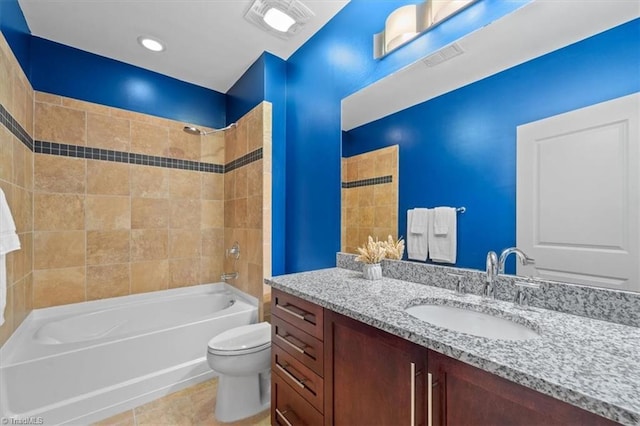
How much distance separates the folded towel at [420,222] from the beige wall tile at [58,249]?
2.62m

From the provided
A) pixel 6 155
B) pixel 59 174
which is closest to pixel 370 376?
pixel 6 155

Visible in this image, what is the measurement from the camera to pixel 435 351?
0.74 metres

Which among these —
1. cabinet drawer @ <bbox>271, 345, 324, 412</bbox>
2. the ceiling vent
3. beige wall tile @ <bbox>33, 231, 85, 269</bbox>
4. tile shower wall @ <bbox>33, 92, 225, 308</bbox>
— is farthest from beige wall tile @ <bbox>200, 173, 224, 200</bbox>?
cabinet drawer @ <bbox>271, 345, 324, 412</bbox>

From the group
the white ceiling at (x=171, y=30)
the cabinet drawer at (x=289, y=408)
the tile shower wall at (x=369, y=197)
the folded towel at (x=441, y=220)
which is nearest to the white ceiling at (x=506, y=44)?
the tile shower wall at (x=369, y=197)

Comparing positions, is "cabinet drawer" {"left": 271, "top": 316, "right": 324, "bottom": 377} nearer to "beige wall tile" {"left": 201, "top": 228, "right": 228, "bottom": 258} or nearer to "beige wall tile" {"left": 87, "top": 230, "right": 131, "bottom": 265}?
"beige wall tile" {"left": 201, "top": 228, "right": 228, "bottom": 258}

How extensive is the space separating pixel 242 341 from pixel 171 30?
7.57 ft

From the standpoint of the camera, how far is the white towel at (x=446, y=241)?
1278 millimetres

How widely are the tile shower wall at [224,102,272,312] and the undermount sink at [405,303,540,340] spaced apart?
1471 mm

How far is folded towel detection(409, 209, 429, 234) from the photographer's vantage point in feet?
4.56

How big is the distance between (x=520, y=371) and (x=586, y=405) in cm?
10

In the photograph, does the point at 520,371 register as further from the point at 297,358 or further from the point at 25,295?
the point at 25,295

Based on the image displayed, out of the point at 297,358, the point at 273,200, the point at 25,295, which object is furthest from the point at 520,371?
the point at 25,295

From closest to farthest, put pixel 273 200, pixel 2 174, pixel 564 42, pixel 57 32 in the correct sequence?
pixel 564 42, pixel 2 174, pixel 57 32, pixel 273 200

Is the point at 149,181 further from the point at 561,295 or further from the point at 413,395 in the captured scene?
the point at 561,295
